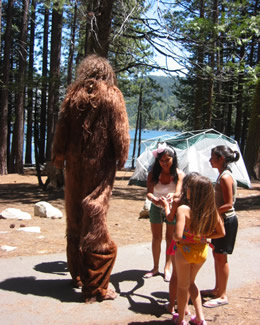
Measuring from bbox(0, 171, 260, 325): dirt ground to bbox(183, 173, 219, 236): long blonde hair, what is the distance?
980 mm

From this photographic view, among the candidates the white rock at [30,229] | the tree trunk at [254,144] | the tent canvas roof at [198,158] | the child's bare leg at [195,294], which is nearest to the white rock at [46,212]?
the white rock at [30,229]

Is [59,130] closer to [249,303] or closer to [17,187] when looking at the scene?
[249,303]

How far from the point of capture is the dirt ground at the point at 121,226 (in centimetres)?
355

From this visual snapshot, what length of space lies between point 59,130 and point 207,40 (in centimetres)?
535

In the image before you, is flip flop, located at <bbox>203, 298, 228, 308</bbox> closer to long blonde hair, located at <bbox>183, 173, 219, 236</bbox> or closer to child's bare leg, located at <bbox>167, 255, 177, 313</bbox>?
child's bare leg, located at <bbox>167, 255, 177, 313</bbox>

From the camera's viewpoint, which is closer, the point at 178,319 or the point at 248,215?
the point at 178,319

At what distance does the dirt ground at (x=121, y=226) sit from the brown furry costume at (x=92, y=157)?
2.22 feet

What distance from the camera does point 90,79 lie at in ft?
11.8

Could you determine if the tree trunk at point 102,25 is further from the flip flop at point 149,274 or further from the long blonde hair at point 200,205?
the long blonde hair at point 200,205

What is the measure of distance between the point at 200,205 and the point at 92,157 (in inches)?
45.6

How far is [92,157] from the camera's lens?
3475mm

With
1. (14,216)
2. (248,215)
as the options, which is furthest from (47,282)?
(248,215)

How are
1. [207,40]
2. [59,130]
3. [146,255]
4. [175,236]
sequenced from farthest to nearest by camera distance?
[207,40] < [146,255] < [59,130] < [175,236]

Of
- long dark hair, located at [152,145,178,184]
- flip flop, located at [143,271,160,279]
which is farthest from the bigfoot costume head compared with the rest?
flip flop, located at [143,271,160,279]
